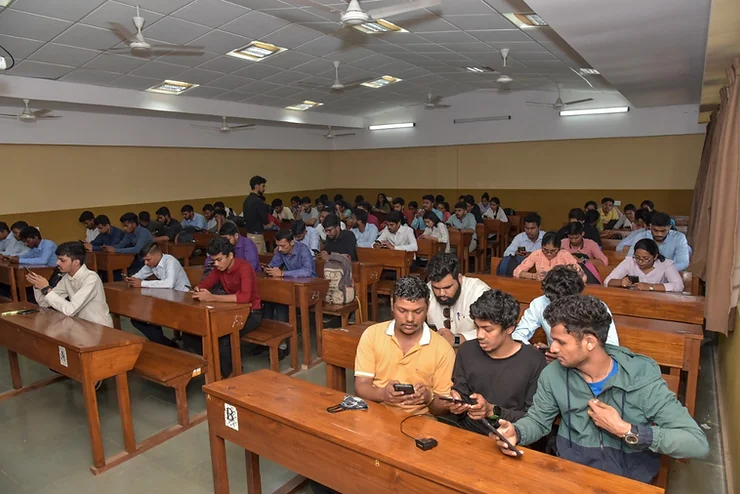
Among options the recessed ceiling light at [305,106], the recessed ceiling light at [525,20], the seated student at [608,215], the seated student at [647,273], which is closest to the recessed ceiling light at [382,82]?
the recessed ceiling light at [305,106]

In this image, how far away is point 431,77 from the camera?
426 inches

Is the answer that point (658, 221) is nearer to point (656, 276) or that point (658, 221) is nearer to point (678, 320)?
point (656, 276)

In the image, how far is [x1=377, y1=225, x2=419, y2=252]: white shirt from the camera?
6.97 m

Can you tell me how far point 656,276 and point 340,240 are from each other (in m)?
3.42

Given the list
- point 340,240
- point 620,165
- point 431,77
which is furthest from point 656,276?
point 620,165

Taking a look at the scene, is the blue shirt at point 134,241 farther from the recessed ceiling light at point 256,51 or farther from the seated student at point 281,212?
the seated student at point 281,212

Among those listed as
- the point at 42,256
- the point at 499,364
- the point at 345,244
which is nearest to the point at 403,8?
the point at 345,244

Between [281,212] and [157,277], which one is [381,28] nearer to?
[157,277]

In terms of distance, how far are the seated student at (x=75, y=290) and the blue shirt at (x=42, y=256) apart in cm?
269

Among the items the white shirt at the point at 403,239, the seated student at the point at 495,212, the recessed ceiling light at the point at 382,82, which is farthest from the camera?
the seated student at the point at 495,212

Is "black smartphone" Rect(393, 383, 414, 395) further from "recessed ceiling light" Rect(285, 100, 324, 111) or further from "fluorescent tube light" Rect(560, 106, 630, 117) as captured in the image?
"fluorescent tube light" Rect(560, 106, 630, 117)

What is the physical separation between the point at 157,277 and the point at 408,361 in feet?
11.4

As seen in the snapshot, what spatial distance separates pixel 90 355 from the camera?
3.17 meters

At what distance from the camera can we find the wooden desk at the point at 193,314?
12.8 feet
